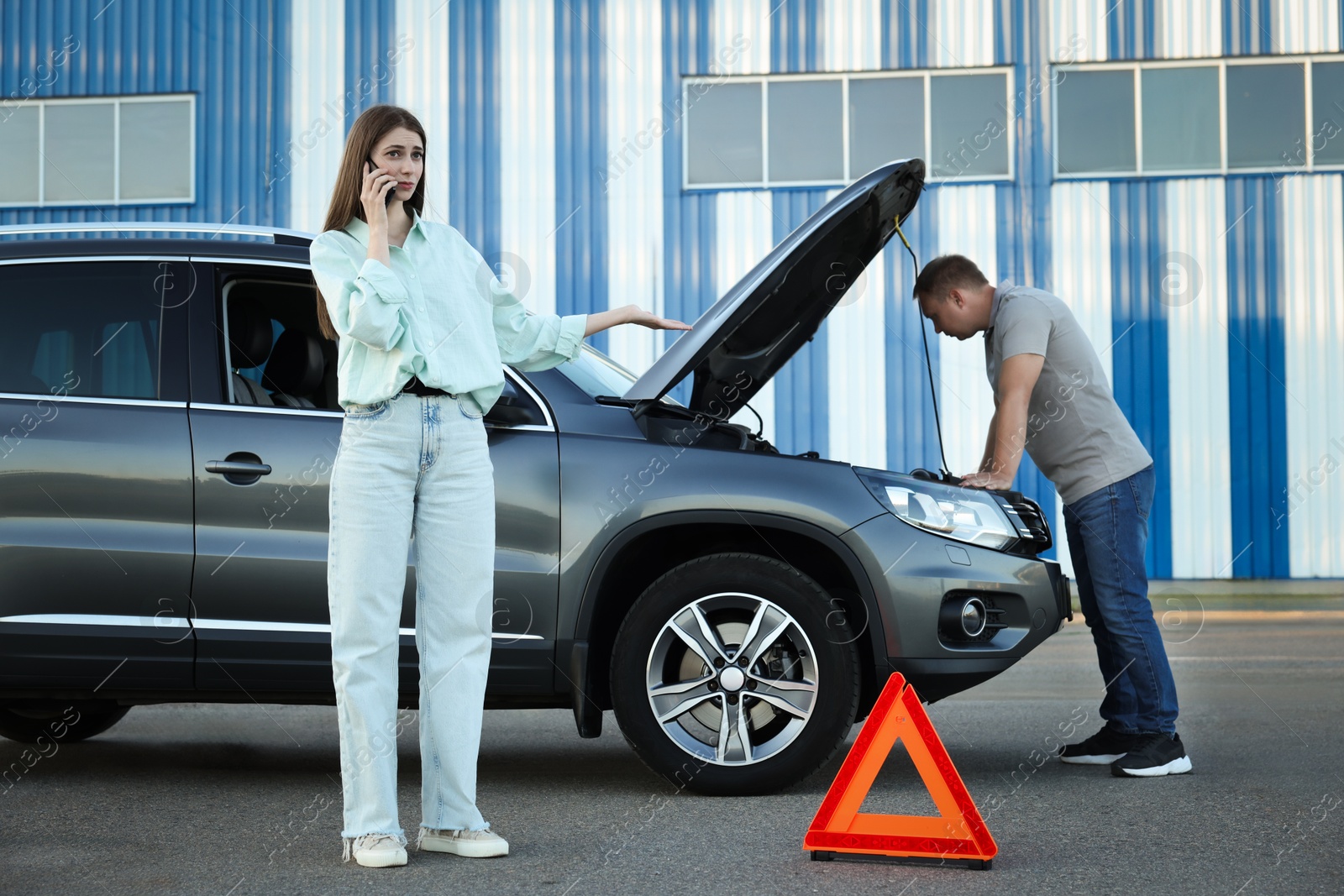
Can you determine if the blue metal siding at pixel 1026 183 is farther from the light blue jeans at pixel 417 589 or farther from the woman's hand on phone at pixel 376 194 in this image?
the woman's hand on phone at pixel 376 194

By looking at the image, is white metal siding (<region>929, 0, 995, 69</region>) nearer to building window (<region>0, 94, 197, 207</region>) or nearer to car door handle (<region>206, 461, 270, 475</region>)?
building window (<region>0, 94, 197, 207</region>)

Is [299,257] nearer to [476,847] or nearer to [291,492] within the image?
[291,492]

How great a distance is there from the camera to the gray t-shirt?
16.3 ft

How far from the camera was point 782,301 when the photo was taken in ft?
16.0

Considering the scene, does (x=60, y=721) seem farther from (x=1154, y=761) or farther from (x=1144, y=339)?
(x=1144, y=339)

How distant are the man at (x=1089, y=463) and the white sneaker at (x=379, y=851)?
2340mm

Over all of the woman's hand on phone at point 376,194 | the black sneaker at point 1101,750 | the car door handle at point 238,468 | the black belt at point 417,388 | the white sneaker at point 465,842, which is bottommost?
the black sneaker at point 1101,750

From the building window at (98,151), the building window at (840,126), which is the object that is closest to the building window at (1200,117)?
the building window at (840,126)

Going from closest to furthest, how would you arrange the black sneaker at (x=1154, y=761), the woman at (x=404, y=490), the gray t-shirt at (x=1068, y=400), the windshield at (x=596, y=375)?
the woman at (x=404, y=490)
the windshield at (x=596, y=375)
the black sneaker at (x=1154, y=761)
the gray t-shirt at (x=1068, y=400)

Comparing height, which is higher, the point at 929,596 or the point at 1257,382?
the point at 1257,382

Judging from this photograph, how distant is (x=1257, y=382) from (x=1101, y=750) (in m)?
10.9

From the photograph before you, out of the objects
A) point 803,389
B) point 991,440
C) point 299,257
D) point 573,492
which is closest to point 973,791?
point 991,440

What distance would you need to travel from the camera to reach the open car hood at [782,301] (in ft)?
14.5

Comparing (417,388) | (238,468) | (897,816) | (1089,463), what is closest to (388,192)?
(417,388)
